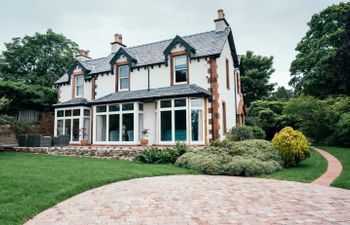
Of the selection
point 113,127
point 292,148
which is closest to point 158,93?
point 113,127

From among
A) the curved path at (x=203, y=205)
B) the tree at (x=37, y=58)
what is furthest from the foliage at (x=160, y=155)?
the tree at (x=37, y=58)

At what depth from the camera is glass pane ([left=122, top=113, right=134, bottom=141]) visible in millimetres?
17328

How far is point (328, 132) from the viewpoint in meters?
21.3

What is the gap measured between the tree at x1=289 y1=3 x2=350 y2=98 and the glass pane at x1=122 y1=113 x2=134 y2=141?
65.4 feet

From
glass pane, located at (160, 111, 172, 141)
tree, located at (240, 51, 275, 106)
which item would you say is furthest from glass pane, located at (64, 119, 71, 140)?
tree, located at (240, 51, 275, 106)

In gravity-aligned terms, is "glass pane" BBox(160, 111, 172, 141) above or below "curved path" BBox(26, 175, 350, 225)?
above

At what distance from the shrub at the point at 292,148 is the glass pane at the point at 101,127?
12.2 meters

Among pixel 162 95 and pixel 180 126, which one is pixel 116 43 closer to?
pixel 162 95

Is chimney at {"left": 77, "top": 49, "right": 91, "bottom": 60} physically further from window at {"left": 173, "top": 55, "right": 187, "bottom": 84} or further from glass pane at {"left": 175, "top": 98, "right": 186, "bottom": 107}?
glass pane at {"left": 175, "top": 98, "right": 186, "bottom": 107}

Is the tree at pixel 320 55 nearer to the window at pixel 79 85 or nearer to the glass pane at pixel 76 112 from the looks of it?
the window at pixel 79 85

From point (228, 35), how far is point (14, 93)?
19.8 meters

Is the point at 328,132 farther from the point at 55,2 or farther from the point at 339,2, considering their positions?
the point at 55,2

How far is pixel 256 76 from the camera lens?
35.1 metres

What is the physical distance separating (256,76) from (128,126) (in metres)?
23.7
